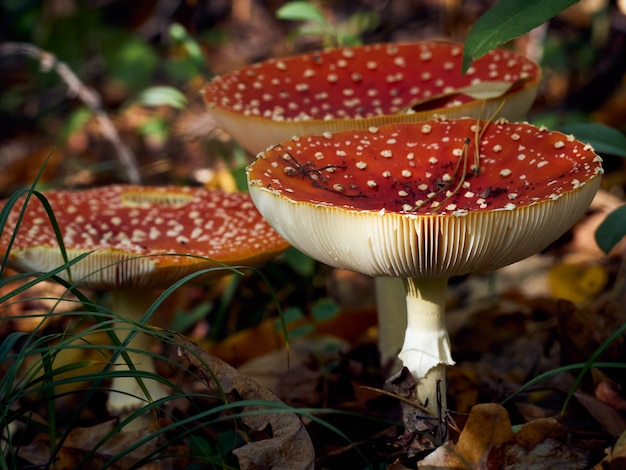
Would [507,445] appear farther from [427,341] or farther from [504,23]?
[504,23]

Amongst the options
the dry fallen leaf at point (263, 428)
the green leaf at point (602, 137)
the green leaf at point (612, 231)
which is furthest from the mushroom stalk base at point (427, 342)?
the green leaf at point (602, 137)

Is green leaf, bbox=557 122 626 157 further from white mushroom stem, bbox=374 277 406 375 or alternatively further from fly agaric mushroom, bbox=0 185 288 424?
fly agaric mushroom, bbox=0 185 288 424

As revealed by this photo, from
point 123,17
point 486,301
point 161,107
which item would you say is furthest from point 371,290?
point 123,17

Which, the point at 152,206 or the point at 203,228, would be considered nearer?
the point at 203,228

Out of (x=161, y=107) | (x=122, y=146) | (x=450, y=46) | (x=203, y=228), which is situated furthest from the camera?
(x=161, y=107)

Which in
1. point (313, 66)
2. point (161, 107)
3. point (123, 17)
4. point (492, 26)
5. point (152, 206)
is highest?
point (492, 26)

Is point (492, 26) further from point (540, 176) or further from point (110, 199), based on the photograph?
point (110, 199)

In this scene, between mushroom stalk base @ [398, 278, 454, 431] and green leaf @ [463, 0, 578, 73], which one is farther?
mushroom stalk base @ [398, 278, 454, 431]

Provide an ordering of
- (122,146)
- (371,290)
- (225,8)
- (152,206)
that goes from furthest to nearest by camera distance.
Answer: (225,8)
(122,146)
(371,290)
(152,206)

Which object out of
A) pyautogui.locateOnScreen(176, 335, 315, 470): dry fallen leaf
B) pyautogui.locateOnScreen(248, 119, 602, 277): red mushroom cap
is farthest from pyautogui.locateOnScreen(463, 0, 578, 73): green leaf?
pyautogui.locateOnScreen(176, 335, 315, 470): dry fallen leaf
